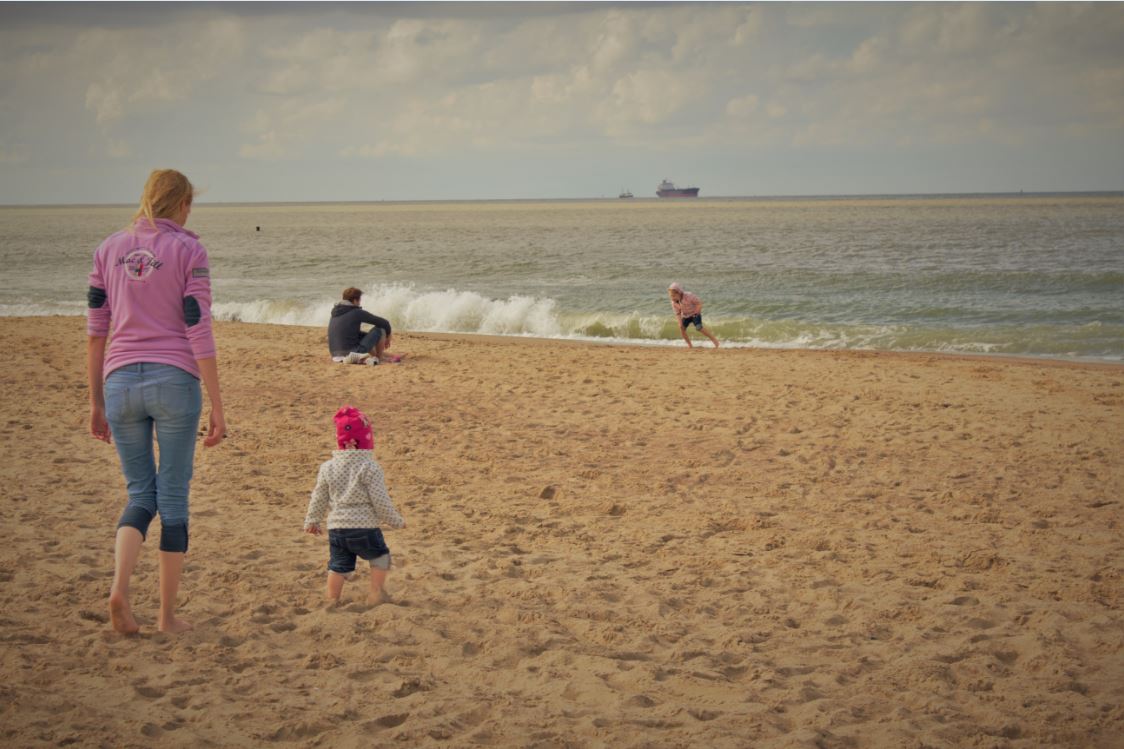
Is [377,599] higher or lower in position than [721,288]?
lower

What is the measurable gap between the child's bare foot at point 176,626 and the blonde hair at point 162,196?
181 centimetres

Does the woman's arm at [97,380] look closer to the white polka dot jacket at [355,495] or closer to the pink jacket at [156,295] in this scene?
the pink jacket at [156,295]

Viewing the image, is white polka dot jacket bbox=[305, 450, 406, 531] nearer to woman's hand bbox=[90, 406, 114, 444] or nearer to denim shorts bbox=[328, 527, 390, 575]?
denim shorts bbox=[328, 527, 390, 575]

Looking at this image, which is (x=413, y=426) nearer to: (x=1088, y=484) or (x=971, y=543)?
(x=971, y=543)

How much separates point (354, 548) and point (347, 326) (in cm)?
784

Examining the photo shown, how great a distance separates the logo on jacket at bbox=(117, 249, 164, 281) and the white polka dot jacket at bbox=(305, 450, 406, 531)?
123 cm

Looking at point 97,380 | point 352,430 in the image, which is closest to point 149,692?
point 97,380

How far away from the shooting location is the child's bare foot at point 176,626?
4.18 m

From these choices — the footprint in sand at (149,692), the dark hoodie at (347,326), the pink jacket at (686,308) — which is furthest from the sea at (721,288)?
the footprint in sand at (149,692)

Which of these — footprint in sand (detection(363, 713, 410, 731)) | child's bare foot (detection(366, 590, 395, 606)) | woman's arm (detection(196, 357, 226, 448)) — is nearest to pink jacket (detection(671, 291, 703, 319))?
child's bare foot (detection(366, 590, 395, 606))

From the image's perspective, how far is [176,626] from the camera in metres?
4.22

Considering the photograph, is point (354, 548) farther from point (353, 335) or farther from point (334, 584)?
point (353, 335)

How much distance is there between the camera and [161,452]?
387 centimetres

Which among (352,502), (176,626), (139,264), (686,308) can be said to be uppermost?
(139,264)
